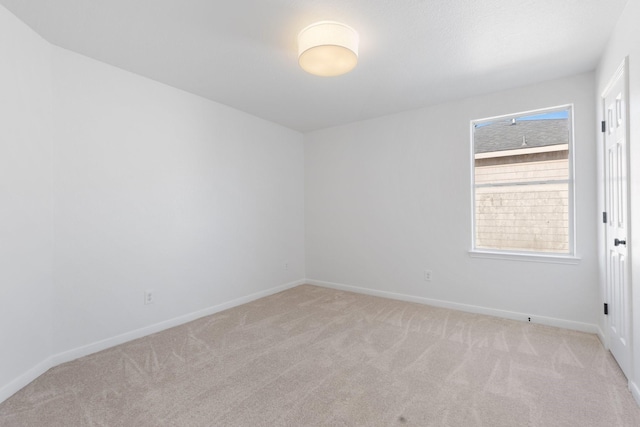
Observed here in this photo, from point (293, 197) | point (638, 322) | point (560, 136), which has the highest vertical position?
point (560, 136)

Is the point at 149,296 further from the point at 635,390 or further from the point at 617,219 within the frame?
the point at 617,219

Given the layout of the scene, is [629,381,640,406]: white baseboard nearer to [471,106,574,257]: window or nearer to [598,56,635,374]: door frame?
[598,56,635,374]: door frame

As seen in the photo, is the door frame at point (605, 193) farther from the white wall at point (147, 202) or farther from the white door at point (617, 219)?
the white wall at point (147, 202)

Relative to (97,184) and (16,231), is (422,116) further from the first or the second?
(16,231)

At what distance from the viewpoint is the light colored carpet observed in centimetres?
174

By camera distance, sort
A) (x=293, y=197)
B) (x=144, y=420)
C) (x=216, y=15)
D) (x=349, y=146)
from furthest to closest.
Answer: (x=293, y=197) < (x=349, y=146) < (x=216, y=15) < (x=144, y=420)

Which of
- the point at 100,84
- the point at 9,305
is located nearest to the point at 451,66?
the point at 100,84

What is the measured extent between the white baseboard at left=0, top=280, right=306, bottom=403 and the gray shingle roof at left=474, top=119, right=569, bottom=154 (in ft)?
11.5

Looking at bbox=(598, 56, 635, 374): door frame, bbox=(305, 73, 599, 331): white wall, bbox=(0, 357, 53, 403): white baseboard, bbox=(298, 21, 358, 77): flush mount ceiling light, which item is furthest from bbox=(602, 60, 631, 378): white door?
bbox=(0, 357, 53, 403): white baseboard

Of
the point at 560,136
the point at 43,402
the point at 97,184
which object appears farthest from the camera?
the point at 560,136

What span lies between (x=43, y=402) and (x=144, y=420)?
766mm

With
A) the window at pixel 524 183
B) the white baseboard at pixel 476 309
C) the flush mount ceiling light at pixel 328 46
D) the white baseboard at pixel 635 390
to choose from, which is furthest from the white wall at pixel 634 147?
the flush mount ceiling light at pixel 328 46

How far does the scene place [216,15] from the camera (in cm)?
205

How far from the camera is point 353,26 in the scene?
2158mm
